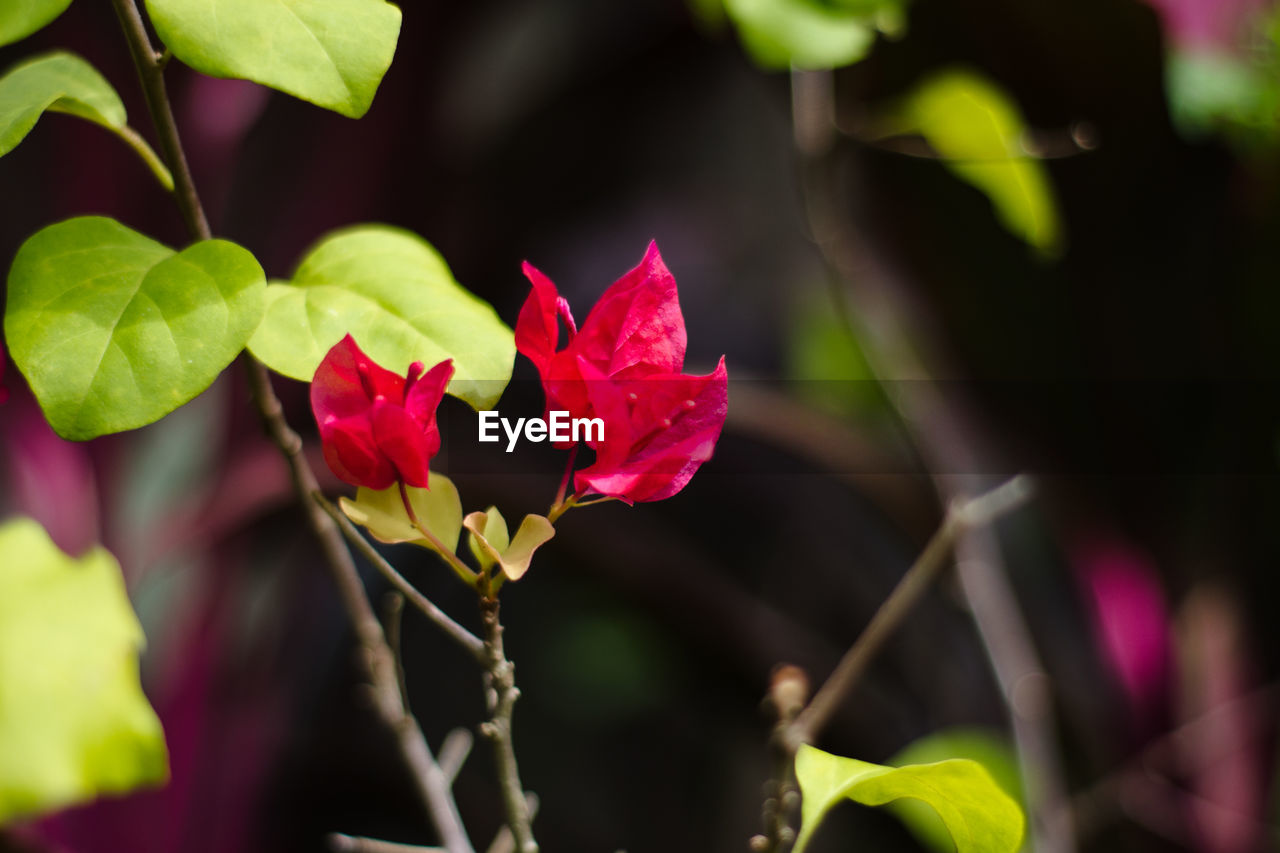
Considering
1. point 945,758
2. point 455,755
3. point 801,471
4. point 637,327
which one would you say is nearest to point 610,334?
point 637,327

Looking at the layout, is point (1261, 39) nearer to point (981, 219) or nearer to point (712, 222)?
point (981, 219)

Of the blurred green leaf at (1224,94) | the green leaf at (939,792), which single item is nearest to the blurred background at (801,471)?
the blurred green leaf at (1224,94)

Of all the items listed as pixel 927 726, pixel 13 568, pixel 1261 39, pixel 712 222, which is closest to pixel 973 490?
pixel 927 726

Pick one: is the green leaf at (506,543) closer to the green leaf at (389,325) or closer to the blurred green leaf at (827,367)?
the green leaf at (389,325)

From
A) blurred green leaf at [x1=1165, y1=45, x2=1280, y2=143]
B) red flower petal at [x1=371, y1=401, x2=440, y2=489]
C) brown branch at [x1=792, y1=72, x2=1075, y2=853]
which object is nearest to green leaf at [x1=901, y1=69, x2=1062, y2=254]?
brown branch at [x1=792, y1=72, x2=1075, y2=853]

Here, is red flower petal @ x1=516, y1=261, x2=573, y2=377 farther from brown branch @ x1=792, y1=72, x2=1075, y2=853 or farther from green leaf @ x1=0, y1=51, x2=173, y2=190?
brown branch @ x1=792, y1=72, x2=1075, y2=853

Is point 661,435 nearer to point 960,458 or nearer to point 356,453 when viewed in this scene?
point 356,453
